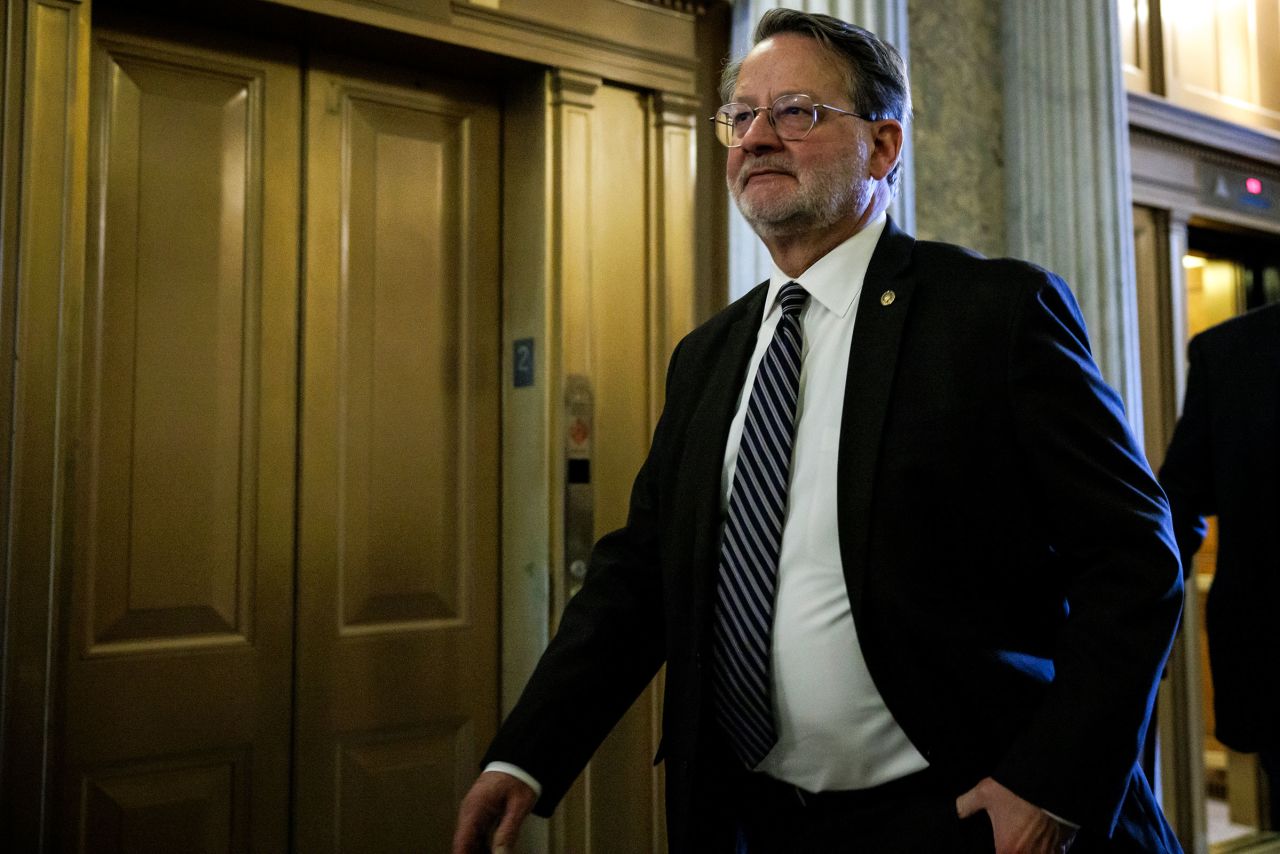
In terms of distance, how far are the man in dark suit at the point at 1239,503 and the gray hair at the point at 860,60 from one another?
118 cm

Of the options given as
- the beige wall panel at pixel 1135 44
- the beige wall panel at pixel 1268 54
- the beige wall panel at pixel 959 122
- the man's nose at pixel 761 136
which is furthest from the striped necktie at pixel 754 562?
the beige wall panel at pixel 1268 54

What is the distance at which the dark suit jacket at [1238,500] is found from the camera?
2.29 m

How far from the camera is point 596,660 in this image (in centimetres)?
162

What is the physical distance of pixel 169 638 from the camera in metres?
2.41

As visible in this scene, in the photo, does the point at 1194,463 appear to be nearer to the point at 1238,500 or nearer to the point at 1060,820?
the point at 1238,500

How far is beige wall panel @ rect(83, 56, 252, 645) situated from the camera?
2363 millimetres

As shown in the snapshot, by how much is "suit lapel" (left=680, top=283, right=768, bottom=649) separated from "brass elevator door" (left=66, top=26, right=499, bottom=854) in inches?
46.6

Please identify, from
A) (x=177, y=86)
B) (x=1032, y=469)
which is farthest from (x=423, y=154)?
(x=1032, y=469)

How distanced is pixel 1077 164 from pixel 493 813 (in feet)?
9.39

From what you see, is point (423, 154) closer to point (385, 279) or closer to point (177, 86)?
point (385, 279)

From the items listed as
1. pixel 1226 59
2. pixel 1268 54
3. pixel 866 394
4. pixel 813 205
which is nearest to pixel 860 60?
pixel 813 205

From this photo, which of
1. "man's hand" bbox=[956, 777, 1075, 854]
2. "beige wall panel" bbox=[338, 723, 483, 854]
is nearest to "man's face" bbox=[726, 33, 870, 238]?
"man's hand" bbox=[956, 777, 1075, 854]

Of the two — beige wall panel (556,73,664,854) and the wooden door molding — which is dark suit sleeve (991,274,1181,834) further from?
the wooden door molding

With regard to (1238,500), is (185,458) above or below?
above
